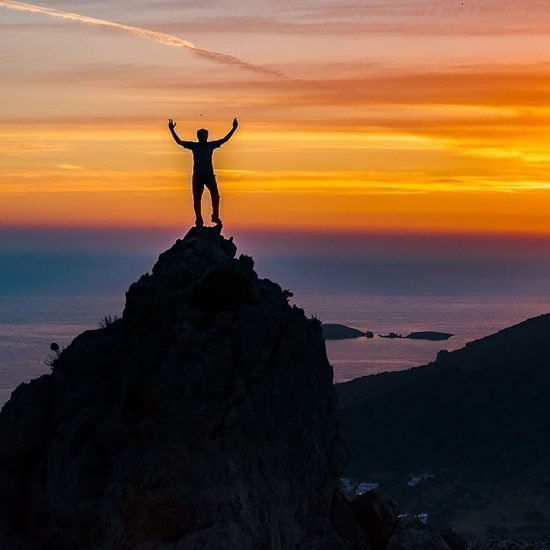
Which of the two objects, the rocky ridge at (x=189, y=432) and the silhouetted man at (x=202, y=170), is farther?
the silhouetted man at (x=202, y=170)

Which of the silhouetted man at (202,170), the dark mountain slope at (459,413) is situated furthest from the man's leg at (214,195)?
the dark mountain slope at (459,413)

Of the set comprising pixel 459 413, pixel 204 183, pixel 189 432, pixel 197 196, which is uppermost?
pixel 204 183

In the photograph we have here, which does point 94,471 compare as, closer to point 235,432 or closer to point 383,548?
point 235,432

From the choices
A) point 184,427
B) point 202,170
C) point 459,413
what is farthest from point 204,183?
point 459,413

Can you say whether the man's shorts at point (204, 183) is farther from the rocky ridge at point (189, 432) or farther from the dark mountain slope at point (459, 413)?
the dark mountain slope at point (459, 413)

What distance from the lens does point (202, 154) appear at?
1244 inches

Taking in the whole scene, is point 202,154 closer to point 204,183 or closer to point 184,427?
point 204,183

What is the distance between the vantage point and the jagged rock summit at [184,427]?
25.4 metres

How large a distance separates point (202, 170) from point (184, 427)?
26.5 feet

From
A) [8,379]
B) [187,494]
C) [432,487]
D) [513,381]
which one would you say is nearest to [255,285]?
[187,494]

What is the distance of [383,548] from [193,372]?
6.83m

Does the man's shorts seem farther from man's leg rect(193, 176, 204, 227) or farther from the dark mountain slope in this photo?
the dark mountain slope

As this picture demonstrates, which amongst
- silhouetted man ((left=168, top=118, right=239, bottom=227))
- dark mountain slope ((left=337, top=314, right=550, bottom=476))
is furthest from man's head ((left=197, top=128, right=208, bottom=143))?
dark mountain slope ((left=337, top=314, right=550, bottom=476))

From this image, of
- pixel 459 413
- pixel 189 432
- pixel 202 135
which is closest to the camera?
pixel 189 432
